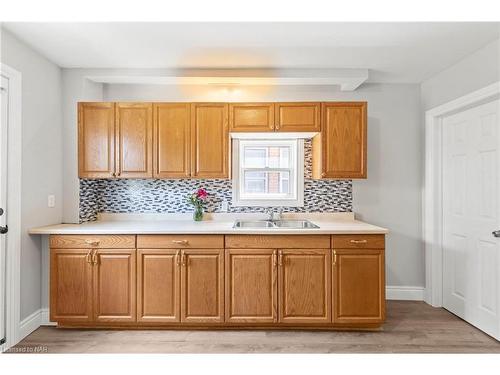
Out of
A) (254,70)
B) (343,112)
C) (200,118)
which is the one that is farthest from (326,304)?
(254,70)

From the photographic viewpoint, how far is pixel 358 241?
8.91 ft

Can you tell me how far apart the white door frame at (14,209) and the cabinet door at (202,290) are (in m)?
1.28

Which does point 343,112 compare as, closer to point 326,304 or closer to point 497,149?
point 497,149

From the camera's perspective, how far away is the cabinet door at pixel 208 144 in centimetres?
312

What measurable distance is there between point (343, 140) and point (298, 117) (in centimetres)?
47

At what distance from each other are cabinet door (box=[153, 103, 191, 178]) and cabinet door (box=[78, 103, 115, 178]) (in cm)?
42

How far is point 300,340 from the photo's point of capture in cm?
261

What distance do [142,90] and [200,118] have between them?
867 mm

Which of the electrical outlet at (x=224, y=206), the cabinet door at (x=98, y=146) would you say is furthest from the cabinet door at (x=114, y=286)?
the electrical outlet at (x=224, y=206)

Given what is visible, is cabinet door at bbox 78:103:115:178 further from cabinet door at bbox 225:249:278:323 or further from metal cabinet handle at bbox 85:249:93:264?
cabinet door at bbox 225:249:278:323

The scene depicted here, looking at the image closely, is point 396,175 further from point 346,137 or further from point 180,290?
point 180,290

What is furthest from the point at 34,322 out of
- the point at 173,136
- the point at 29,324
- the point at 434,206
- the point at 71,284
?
the point at 434,206

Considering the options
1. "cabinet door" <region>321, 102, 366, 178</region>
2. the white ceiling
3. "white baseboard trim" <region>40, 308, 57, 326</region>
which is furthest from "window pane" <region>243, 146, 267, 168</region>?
"white baseboard trim" <region>40, 308, 57, 326</region>

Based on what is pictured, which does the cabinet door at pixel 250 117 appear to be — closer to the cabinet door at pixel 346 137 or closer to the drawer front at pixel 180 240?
the cabinet door at pixel 346 137
